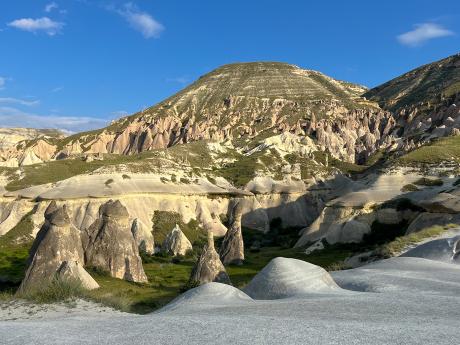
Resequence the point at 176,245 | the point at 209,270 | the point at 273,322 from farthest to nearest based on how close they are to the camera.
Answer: the point at 176,245 → the point at 209,270 → the point at 273,322

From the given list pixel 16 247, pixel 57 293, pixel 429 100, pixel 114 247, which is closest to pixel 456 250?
pixel 57 293

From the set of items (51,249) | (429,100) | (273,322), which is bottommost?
(51,249)

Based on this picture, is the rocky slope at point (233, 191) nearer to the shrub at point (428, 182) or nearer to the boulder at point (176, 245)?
the shrub at point (428, 182)

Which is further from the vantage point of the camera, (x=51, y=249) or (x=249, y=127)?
(x=249, y=127)

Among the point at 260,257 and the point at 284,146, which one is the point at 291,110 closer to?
the point at 284,146

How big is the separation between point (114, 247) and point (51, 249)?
24.4ft

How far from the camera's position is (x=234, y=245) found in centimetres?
5259

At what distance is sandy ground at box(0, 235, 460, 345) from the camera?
7949mm

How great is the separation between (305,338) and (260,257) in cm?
5110

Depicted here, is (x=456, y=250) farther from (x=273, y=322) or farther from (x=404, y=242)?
(x=273, y=322)

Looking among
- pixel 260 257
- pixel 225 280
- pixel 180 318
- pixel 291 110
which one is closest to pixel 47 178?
pixel 260 257

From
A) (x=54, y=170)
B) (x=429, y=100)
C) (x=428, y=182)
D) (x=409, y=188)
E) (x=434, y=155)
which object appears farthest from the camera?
(x=429, y=100)

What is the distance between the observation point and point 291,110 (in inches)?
6964

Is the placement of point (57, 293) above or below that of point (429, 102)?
below
